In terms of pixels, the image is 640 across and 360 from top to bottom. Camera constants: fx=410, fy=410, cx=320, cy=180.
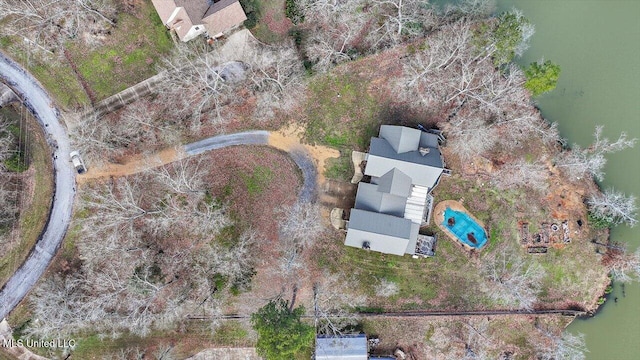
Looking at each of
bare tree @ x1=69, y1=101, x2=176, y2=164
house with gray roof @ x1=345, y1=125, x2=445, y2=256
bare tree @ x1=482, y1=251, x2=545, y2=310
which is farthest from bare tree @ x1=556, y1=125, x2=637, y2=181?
bare tree @ x1=69, y1=101, x2=176, y2=164

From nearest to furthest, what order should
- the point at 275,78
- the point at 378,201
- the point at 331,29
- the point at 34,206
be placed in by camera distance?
the point at 378,201
the point at 34,206
the point at 275,78
the point at 331,29

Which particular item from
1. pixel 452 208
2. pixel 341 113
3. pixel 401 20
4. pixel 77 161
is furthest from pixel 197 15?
pixel 452 208

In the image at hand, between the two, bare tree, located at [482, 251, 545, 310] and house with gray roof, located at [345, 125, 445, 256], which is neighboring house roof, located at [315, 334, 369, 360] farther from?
bare tree, located at [482, 251, 545, 310]

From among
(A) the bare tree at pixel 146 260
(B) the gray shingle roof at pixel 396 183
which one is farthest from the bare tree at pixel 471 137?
(A) the bare tree at pixel 146 260

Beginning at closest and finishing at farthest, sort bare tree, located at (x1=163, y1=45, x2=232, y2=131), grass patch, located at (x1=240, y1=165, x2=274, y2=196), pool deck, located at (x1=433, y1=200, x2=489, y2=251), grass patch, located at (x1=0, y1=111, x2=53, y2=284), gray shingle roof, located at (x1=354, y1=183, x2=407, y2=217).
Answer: grass patch, located at (x1=0, y1=111, x2=53, y2=284) < gray shingle roof, located at (x1=354, y1=183, x2=407, y2=217) < bare tree, located at (x1=163, y1=45, x2=232, y2=131) < grass patch, located at (x1=240, y1=165, x2=274, y2=196) < pool deck, located at (x1=433, y1=200, x2=489, y2=251)

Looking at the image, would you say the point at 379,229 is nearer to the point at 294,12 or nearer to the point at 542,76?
the point at 542,76

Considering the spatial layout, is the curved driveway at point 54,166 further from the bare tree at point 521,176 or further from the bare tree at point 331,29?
the bare tree at point 521,176
